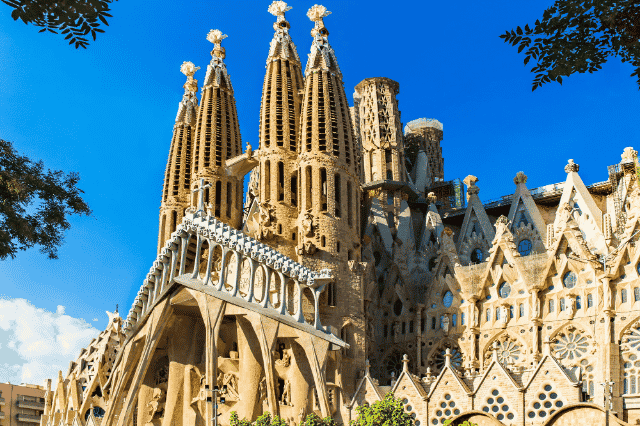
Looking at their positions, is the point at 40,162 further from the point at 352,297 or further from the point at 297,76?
the point at 297,76

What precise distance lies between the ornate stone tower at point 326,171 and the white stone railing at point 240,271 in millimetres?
2028

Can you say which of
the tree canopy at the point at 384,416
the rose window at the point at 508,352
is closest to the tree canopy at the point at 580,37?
the tree canopy at the point at 384,416

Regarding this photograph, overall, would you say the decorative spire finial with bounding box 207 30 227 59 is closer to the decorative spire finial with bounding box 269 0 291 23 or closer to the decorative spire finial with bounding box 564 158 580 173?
the decorative spire finial with bounding box 269 0 291 23

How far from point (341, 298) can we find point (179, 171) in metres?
16.7

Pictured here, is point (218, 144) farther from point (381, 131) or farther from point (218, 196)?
point (381, 131)

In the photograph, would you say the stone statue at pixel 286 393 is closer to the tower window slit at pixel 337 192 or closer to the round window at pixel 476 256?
the tower window slit at pixel 337 192

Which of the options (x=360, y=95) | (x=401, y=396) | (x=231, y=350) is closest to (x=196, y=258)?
(x=231, y=350)

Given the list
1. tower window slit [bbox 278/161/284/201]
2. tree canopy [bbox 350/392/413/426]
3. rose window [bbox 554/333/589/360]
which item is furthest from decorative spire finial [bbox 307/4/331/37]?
tree canopy [bbox 350/392/413/426]

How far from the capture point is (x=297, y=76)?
4519 centimetres

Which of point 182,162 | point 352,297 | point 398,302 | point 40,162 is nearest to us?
point 40,162

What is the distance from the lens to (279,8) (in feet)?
150

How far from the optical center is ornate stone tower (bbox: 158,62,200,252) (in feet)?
159

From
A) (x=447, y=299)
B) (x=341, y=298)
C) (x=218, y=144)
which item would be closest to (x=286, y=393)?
(x=341, y=298)

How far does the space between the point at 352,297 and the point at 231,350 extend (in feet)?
19.7
